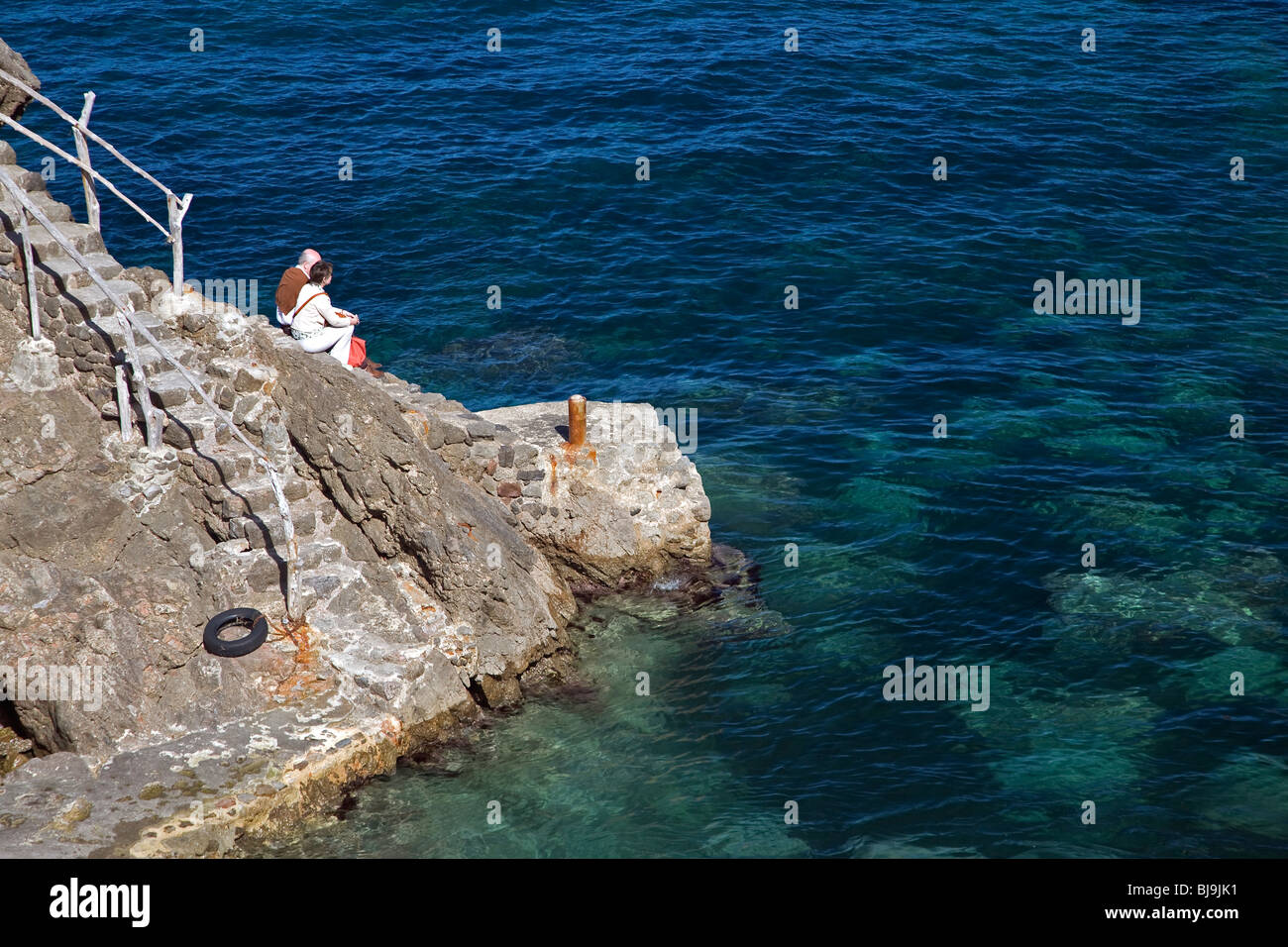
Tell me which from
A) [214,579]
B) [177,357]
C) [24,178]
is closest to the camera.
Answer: [214,579]

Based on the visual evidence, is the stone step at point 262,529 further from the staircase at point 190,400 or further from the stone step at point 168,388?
the stone step at point 168,388

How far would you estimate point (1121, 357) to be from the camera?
28.6 metres

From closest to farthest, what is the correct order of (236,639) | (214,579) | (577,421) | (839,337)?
(236,639), (214,579), (577,421), (839,337)

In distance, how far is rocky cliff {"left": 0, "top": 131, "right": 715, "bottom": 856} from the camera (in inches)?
607

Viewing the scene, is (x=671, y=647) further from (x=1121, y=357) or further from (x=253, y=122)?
(x=253, y=122)

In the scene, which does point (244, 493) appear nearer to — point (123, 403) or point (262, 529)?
point (262, 529)

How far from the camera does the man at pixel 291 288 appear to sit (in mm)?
19562

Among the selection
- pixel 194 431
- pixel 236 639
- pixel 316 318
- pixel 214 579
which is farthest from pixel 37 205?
pixel 236 639

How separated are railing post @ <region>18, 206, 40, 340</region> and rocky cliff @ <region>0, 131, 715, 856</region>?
16 cm

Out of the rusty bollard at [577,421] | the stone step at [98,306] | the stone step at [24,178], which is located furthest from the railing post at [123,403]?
the rusty bollard at [577,421]

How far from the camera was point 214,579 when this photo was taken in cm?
1697

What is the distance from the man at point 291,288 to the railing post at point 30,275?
3337 millimetres

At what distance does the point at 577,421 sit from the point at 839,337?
1068 cm
